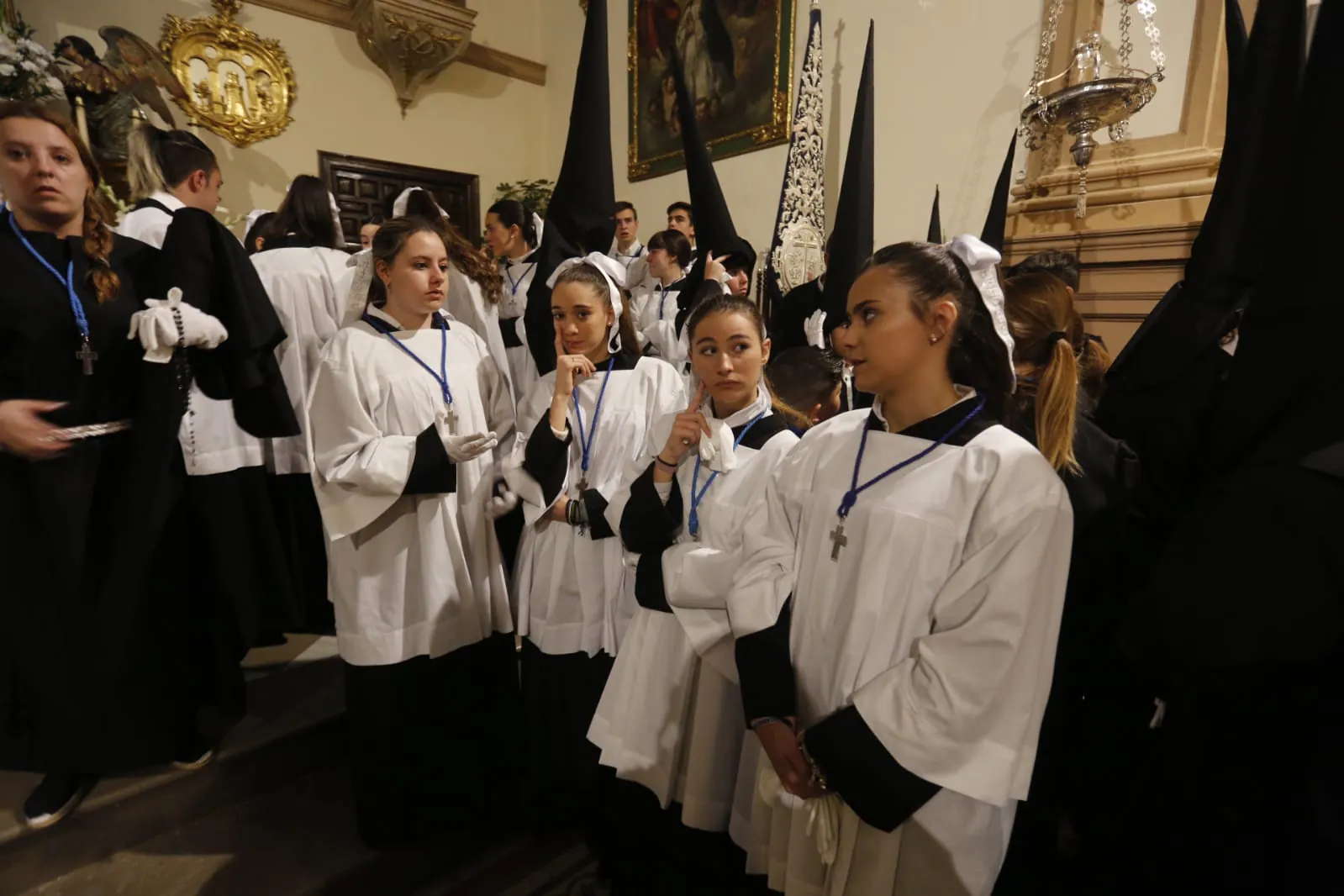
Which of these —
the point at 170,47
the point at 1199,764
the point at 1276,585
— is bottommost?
the point at 1199,764

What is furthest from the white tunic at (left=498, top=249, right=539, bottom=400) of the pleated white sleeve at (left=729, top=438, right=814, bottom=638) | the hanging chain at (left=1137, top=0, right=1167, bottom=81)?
the hanging chain at (left=1137, top=0, right=1167, bottom=81)

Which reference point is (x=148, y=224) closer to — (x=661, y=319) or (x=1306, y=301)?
(x=661, y=319)

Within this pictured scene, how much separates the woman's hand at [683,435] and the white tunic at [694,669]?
0.07 m

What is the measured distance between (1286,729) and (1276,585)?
253 mm

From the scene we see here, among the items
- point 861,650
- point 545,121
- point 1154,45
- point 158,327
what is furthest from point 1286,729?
point 545,121

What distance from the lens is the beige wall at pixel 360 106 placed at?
5.80m

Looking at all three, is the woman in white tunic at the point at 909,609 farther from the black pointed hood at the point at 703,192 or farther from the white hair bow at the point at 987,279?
the black pointed hood at the point at 703,192

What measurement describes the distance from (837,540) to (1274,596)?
0.62 m

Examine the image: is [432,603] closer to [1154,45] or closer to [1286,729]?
[1286,729]

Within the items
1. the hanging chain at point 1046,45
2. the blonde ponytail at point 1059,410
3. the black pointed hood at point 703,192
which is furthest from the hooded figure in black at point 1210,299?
the hanging chain at point 1046,45

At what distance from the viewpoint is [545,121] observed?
8.73 metres

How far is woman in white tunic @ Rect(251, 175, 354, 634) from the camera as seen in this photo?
9.25 ft

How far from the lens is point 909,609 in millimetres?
1186

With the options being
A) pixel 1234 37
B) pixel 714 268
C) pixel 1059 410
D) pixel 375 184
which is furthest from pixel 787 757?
pixel 375 184
